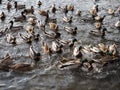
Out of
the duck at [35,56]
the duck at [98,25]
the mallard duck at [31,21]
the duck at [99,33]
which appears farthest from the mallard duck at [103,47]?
the mallard duck at [31,21]

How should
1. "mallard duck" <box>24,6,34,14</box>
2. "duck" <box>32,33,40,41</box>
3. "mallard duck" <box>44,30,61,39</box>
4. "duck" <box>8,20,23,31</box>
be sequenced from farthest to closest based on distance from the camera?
1. "mallard duck" <box>24,6,34,14</box>
2. "duck" <box>8,20,23,31</box>
3. "mallard duck" <box>44,30,61,39</box>
4. "duck" <box>32,33,40,41</box>

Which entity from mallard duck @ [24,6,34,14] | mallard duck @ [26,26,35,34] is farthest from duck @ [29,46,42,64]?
mallard duck @ [24,6,34,14]

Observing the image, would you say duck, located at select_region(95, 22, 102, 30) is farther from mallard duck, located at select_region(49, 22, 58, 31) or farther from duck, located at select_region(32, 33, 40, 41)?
duck, located at select_region(32, 33, 40, 41)

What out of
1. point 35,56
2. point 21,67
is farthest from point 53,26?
point 21,67

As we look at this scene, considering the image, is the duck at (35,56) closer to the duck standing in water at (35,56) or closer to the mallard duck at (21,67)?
the duck standing in water at (35,56)

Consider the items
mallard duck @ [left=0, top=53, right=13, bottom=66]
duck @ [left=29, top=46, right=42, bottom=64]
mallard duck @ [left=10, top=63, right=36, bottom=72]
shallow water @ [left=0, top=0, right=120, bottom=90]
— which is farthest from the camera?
duck @ [left=29, top=46, right=42, bottom=64]

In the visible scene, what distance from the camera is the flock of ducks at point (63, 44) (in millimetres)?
13695

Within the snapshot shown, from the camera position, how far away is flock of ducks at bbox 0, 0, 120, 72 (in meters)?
13.7

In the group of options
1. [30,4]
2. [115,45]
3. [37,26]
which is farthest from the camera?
[30,4]

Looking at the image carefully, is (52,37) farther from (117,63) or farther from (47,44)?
(117,63)

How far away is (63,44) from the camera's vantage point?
1559cm

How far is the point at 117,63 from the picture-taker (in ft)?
45.6

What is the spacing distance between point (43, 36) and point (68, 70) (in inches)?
150

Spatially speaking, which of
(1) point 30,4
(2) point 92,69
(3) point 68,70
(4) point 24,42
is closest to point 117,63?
(2) point 92,69
